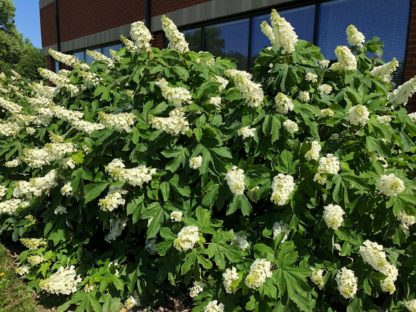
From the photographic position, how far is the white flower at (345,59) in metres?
3.00

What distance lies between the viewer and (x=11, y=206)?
3754 millimetres

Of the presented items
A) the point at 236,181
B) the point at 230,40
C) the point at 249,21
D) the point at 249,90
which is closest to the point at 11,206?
the point at 236,181

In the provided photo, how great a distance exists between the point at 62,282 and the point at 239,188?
155cm

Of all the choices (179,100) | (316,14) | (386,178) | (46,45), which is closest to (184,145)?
(179,100)

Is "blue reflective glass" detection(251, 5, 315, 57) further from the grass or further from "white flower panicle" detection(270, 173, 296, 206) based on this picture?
the grass

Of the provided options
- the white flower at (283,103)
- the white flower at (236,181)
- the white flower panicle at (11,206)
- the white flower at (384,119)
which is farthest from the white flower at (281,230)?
the white flower panicle at (11,206)

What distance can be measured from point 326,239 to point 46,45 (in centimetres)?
1856

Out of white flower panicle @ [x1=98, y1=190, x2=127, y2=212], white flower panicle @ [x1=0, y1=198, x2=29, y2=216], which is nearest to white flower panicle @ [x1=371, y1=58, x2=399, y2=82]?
white flower panicle @ [x1=98, y1=190, x2=127, y2=212]

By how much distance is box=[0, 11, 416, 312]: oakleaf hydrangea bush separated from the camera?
2.47 meters

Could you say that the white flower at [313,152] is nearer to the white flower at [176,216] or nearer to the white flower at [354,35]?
the white flower at [176,216]

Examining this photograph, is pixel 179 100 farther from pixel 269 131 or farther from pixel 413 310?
pixel 413 310

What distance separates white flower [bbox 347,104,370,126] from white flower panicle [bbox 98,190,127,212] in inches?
64.1

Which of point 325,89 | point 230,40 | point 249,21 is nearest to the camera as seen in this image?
point 325,89

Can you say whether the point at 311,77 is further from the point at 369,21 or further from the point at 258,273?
the point at 369,21
